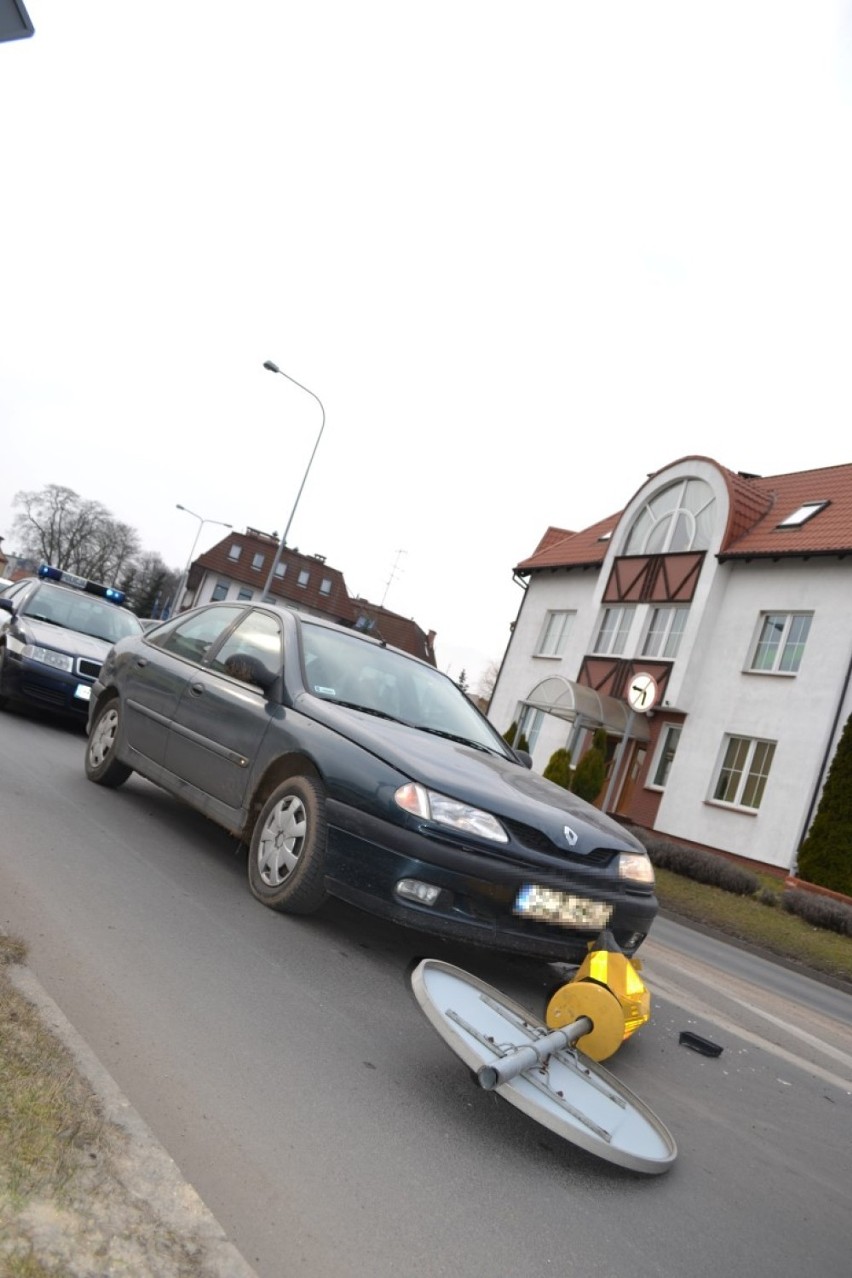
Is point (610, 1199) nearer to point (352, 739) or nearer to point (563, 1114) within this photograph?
point (563, 1114)

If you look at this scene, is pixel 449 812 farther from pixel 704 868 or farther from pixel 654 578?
pixel 654 578

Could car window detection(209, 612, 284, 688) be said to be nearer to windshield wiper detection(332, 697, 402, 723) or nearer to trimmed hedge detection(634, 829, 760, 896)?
windshield wiper detection(332, 697, 402, 723)

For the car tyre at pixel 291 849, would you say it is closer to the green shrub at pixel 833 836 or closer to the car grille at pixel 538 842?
the car grille at pixel 538 842

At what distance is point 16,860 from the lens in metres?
5.69

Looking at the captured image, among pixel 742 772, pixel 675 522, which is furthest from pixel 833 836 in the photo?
pixel 675 522

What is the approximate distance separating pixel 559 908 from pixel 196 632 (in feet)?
12.2

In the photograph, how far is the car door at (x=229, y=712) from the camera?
6.18 metres

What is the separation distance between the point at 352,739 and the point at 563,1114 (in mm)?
2482

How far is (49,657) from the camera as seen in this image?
11594 millimetres

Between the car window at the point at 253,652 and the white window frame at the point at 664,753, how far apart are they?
2210 centimetres

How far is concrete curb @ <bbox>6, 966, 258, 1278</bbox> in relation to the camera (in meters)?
2.38

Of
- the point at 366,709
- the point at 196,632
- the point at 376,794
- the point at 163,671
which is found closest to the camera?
the point at 376,794

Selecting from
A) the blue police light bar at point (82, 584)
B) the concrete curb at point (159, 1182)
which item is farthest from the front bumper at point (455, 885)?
the blue police light bar at point (82, 584)

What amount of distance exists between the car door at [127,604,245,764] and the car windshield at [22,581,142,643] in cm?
487
